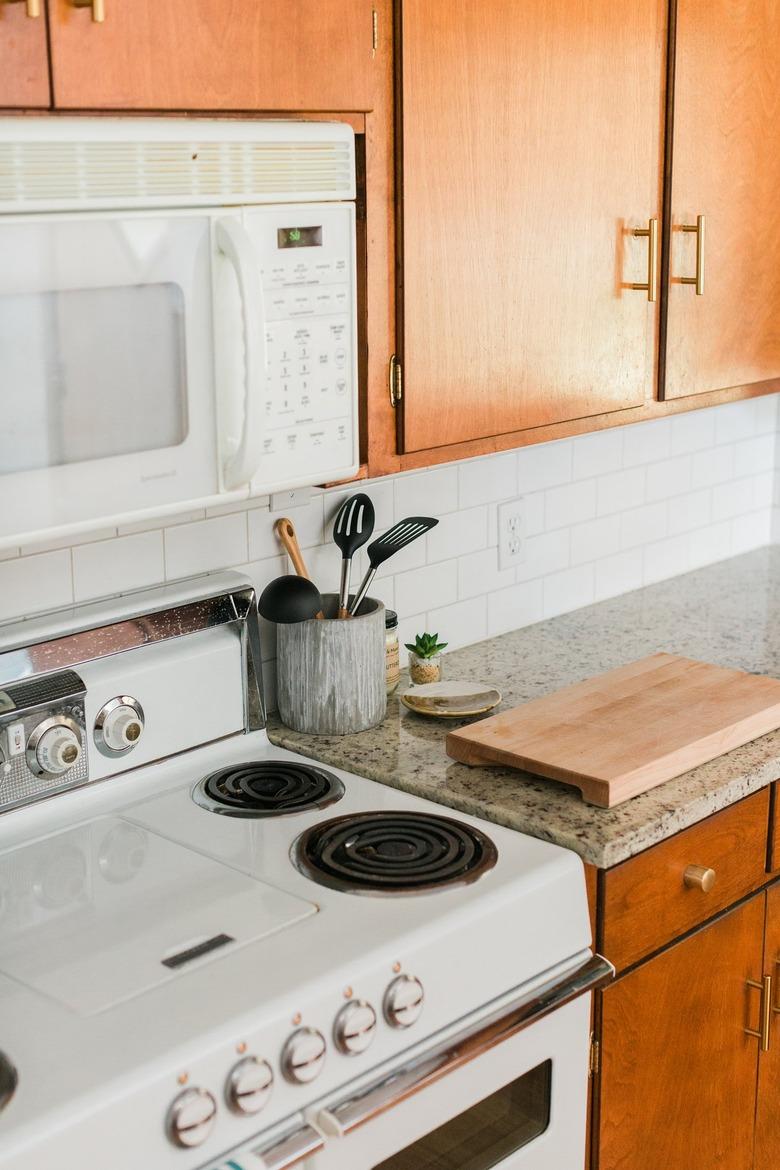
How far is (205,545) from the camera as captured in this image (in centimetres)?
209

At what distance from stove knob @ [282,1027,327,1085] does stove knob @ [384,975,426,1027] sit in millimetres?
94

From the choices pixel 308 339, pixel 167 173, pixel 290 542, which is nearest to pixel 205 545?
pixel 290 542

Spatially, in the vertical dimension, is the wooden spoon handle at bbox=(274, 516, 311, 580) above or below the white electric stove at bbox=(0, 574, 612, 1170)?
above

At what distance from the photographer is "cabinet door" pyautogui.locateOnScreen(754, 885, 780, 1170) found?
2152 mm

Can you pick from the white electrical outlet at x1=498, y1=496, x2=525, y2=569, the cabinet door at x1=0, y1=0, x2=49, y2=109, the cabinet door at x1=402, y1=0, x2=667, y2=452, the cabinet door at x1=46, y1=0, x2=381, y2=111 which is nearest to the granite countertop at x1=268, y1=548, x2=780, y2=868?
the white electrical outlet at x1=498, y1=496, x2=525, y2=569

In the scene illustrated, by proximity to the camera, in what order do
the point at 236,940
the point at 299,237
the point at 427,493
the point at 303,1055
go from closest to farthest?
the point at 303,1055 → the point at 236,940 → the point at 299,237 → the point at 427,493

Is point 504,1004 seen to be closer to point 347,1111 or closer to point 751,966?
point 347,1111

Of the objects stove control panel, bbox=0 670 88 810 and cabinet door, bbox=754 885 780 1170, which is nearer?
stove control panel, bbox=0 670 88 810

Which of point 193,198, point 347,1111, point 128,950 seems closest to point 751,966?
point 347,1111

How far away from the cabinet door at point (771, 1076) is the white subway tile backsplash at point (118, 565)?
3.49 feet

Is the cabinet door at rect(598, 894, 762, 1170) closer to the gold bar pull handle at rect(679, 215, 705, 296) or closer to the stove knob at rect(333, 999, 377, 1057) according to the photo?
the stove knob at rect(333, 999, 377, 1057)

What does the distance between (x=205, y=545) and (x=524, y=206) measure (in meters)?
0.68

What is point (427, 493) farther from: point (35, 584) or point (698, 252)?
point (35, 584)

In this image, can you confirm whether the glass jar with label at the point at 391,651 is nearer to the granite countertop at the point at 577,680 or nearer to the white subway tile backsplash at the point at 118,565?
the granite countertop at the point at 577,680
